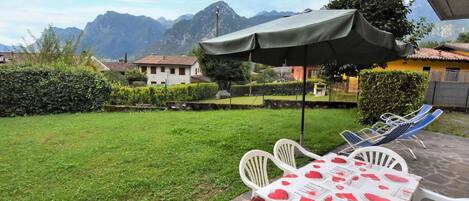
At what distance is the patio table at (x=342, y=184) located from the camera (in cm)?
179

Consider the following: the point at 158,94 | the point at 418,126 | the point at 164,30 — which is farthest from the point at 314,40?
the point at 164,30

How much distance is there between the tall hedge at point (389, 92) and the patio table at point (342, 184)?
5.79 meters

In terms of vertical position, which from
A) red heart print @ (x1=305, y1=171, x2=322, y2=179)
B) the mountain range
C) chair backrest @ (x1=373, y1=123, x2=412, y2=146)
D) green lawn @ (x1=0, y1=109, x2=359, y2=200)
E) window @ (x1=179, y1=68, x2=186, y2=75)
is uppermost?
the mountain range

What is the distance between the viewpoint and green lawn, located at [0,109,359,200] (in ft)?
10.8

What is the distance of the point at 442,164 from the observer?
4328 millimetres

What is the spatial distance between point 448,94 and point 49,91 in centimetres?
1532

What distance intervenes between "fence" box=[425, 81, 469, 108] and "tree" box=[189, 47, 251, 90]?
16.4 meters

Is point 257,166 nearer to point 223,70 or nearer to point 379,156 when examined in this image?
point 379,156

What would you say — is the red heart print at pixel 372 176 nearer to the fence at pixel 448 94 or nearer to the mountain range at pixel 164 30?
the fence at pixel 448 94

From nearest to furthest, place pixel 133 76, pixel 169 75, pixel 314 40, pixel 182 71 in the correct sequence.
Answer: pixel 314 40 < pixel 133 76 < pixel 182 71 < pixel 169 75

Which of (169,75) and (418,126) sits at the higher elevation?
(169,75)

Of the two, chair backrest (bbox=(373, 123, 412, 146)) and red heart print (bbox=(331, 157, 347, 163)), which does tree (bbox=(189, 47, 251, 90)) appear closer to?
chair backrest (bbox=(373, 123, 412, 146))

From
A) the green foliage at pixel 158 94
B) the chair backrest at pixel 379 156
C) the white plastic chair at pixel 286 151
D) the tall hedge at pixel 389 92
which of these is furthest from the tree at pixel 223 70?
the chair backrest at pixel 379 156

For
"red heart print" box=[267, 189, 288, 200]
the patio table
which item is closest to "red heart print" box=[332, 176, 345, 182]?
the patio table
